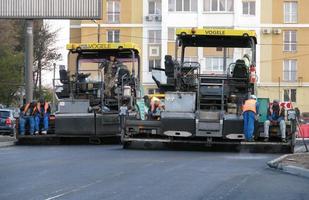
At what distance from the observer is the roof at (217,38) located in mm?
20969

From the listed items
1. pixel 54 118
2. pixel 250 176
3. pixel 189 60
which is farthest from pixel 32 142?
pixel 250 176

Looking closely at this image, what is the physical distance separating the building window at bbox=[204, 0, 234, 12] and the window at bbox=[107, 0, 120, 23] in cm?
861

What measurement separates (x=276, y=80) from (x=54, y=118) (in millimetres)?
40730

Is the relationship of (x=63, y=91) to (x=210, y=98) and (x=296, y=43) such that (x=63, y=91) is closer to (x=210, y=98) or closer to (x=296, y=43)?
(x=210, y=98)

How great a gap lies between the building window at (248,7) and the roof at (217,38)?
39.9m

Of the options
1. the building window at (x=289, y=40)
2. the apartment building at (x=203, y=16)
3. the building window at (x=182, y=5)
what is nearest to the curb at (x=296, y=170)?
the apartment building at (x=203, y=16)

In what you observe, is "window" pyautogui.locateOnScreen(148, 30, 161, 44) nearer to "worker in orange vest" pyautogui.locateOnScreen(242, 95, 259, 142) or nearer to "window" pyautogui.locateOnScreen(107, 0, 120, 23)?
"window" pyautogui.locateOnScreen(107, 0, 120, 23)

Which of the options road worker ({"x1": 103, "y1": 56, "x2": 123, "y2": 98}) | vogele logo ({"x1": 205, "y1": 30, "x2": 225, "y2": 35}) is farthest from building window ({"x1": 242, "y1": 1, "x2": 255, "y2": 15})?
vogele logo ({"x1": 205, "y1": 30, "x2": 225, "y2": 35})

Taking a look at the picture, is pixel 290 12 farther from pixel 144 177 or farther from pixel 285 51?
pixel 144 177

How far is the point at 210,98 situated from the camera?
20531 mm

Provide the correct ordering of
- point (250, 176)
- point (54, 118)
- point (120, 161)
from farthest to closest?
point (54, 118)
point (120, 161)
point (250, 176)

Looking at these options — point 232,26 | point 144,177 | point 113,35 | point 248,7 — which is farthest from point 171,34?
point 144,177

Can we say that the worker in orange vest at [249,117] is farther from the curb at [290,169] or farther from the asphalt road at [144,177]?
the curb at [290,169]

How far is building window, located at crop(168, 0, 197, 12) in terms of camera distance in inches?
2384
